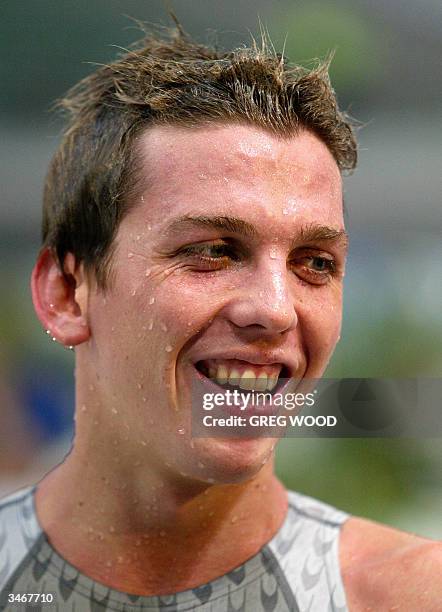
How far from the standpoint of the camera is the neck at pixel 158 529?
0.94 m

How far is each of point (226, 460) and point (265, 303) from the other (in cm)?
18

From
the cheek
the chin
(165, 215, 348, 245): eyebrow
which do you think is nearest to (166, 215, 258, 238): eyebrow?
(165, 215, 348, 245): eyebrow

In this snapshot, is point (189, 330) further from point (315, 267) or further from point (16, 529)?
point (16, 529)

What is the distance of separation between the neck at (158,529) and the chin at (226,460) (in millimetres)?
73

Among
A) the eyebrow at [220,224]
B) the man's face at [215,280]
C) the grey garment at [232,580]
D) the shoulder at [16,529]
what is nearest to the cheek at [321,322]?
the man's face at [215,280]

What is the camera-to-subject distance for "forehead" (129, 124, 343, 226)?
858 mm

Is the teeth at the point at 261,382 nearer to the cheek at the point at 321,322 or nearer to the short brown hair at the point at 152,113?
the cheek at the point at 321,322

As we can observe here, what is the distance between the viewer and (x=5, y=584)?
38.1 inches

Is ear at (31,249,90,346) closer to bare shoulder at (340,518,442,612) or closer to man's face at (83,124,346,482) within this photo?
man's face at (83,124,346,482)

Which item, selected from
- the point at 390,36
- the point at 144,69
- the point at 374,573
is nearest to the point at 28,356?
the point at 144,69

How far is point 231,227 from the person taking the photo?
0.85 m

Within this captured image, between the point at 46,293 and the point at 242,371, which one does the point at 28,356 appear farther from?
the point at 242,371

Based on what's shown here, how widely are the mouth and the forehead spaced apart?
0.17 metres

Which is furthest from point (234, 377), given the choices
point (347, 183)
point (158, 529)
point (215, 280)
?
point (347, 183)
